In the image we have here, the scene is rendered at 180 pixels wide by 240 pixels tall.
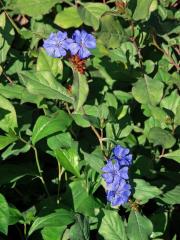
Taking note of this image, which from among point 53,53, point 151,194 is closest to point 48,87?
point 53,53

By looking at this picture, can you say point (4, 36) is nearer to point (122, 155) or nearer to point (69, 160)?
point (69, 160)

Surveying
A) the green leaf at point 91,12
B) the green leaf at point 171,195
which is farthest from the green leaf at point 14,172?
the green leaf at point 91,12

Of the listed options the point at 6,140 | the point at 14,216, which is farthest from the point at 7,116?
the point at 14,216

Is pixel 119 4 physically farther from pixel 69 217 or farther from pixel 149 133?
pixel 69 217

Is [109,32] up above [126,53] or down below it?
above

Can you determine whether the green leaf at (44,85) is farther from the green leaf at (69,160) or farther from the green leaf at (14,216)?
the green leaf at (14,216)
